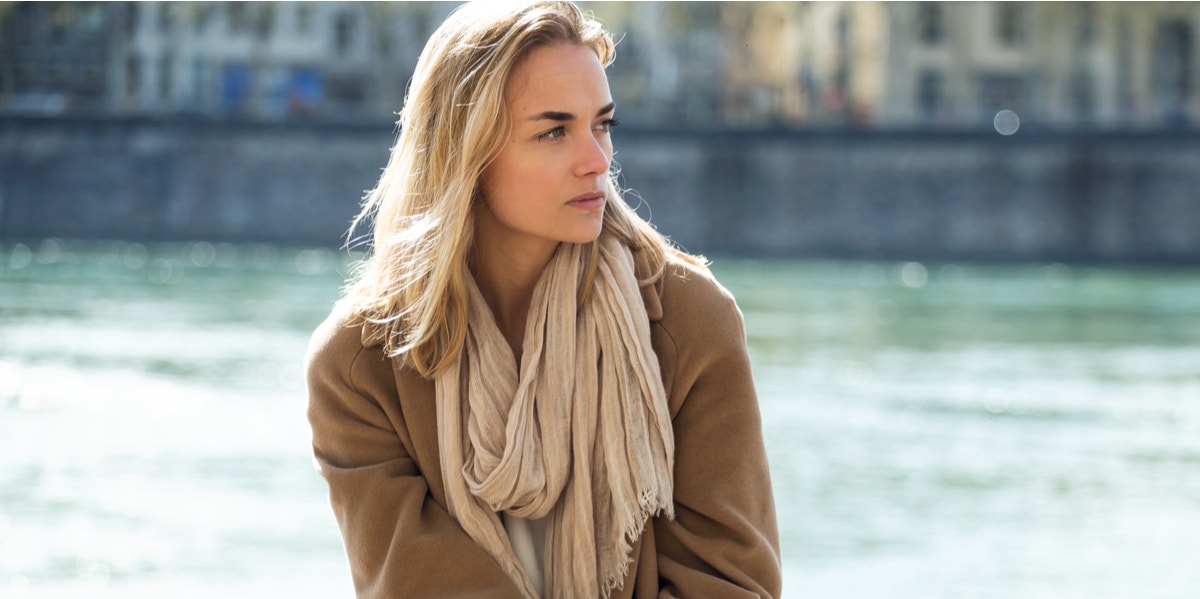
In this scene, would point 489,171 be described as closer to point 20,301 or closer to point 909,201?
point 20,301

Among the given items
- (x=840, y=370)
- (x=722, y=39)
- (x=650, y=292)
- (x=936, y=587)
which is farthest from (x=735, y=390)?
(x=722, y=39)

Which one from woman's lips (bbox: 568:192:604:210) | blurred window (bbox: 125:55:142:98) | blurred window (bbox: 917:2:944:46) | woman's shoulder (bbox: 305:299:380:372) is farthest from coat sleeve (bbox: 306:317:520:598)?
blurred window (bbox: 125:55:142:98)

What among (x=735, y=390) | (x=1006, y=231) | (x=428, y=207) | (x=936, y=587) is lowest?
(x=1006, y=231)

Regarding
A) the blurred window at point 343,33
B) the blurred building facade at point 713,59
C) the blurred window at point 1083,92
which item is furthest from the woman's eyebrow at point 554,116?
the blurred window at point 343,33

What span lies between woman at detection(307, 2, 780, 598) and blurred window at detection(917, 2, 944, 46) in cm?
4264

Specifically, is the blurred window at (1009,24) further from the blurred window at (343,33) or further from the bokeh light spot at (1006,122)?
the blurred window at (343,33)

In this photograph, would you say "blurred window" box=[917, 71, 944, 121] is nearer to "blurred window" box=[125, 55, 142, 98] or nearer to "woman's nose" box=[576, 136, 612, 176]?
"blurred window" box=[125, 55, 142, 98]

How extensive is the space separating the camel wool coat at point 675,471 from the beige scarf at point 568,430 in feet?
0.12

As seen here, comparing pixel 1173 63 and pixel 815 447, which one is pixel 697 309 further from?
pixel 1173 63

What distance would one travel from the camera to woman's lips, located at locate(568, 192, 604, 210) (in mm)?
2236

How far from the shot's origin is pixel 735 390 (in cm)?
222

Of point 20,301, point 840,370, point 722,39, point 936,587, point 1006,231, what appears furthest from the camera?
point 722,39

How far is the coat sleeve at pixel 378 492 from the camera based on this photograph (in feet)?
7.35

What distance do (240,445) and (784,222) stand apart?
24331mm
